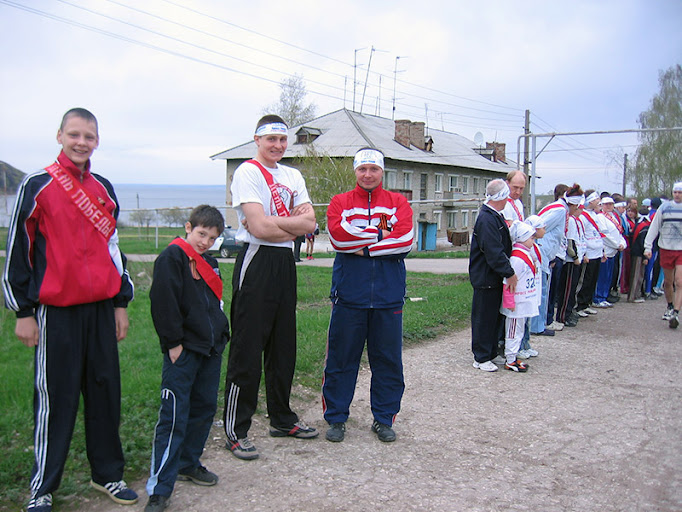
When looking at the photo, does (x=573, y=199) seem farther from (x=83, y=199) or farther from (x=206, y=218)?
(x=83, y=199)

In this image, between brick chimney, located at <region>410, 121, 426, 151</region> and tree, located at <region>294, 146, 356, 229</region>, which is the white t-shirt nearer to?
tree, located at <region>294, 146, 356, 229</region>

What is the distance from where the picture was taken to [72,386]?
3369 mm

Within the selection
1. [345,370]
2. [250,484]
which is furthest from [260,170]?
[250,484]

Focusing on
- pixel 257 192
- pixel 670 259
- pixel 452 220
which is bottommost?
pixel 670 259

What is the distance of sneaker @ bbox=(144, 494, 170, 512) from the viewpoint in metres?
3.37

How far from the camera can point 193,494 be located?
Result: 364 cm

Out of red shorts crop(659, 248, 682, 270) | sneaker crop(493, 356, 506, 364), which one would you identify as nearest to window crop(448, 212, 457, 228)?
red shorts crop(659, 248, 682, 270)

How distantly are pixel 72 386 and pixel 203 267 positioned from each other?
Answer: 99 centimetres

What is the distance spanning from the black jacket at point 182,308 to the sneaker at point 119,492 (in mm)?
846

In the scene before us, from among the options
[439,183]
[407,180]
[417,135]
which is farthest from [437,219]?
[417,135]

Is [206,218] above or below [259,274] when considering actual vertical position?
above

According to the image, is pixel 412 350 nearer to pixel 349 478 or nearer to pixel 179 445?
pixel 349 478

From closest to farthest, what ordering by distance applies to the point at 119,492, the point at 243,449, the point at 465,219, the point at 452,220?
the point at 119,492 → the point at 243,449 → the point at 452,220 → the point at 465,219

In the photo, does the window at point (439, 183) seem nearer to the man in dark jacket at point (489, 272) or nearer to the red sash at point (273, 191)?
the man in dark jacket at point (489, 272)
